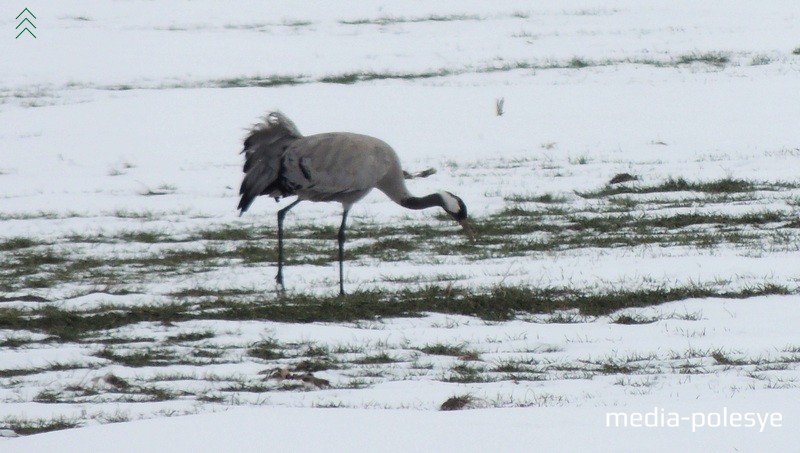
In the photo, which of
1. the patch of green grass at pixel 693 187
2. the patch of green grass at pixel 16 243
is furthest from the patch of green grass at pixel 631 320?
the patch of green grass at pixel 16 243

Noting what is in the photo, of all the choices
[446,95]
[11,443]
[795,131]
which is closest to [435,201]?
[11,443]

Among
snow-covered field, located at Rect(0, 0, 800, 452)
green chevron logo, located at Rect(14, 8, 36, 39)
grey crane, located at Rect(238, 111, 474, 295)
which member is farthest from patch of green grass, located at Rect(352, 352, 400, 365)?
green chevron logo, located at Rect(14, 8, 36, 39)

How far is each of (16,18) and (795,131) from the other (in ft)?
73.8

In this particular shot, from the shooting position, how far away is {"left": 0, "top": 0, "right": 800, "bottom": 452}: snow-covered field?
234 inches

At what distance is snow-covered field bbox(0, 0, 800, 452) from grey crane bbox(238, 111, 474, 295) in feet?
2.38

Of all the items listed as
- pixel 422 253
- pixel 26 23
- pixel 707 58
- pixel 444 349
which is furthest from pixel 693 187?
pixel 26 23

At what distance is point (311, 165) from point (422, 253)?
1674mm

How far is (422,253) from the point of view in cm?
1172

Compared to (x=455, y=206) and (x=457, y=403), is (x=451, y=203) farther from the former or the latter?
(x=457, y=403)

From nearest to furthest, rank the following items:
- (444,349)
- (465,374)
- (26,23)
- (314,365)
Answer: (465,374) → (314,365) → (444,349) → (26,23)

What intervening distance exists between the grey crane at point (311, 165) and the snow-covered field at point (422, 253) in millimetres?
725

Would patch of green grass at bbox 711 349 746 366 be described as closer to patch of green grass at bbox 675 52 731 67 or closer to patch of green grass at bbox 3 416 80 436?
patch of green grass at bbox 3 416 80 436

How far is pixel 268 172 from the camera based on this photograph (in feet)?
35.1

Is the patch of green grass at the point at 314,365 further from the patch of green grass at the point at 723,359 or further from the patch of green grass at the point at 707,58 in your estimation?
the patch of green grass at the point at 707,58
